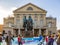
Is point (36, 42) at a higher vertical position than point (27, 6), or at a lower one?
lower

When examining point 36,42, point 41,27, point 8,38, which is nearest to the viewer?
point 8,38

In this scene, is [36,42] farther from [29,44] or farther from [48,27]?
[48,27]

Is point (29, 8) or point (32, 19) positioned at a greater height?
point (29, 8)

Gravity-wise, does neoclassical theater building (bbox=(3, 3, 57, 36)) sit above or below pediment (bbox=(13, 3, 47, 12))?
below

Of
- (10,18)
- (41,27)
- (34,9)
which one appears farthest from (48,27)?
(10,18)

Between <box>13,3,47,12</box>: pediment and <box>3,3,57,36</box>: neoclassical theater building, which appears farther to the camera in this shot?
<box>13,3,47,12</box>: pediment

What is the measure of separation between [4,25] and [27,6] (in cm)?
502

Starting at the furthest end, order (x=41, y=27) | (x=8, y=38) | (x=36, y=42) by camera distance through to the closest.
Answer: (x=41, y=27)
(x=36, y=42)
(x=8, y=38)

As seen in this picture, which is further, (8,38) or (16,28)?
(16,28)

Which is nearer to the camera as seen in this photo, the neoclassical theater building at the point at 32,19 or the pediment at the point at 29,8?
the neoclassical theater building at the point at 32,19

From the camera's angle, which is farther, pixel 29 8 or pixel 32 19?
pixel 29 8

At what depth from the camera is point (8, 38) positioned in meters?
7.11

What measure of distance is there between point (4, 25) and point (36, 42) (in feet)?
86.5

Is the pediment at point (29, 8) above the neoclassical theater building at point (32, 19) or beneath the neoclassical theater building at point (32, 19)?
above
